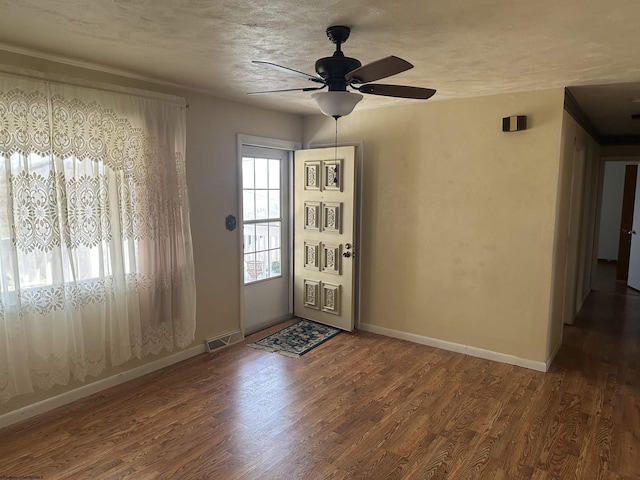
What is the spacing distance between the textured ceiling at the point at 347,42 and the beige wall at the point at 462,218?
0.63 metres

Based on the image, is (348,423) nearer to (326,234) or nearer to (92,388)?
(92,388)

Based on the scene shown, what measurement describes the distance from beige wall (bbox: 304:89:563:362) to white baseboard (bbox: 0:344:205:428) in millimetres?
2025

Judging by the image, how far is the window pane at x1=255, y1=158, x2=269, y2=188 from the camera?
4.67 meters

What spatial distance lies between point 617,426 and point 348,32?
307 centimetres

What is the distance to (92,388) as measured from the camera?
3.23 metres

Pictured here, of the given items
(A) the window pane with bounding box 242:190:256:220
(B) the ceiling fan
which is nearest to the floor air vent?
(A) the window pane with bounding box 242:190:256:220

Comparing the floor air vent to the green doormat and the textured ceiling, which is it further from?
the textured ceiling

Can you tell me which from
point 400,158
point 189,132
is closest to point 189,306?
point 189,132

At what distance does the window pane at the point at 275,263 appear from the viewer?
4961 mm

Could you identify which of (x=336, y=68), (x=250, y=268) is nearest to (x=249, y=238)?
(x=250, y=268)

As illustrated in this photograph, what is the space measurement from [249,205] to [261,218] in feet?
0.80

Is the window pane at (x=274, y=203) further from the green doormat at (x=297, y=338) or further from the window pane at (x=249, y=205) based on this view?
the green doormat at (x=297, y=338)

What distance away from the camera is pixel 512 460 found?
252cm

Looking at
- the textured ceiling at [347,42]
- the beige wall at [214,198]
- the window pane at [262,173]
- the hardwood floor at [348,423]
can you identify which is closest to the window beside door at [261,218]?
the window pane at [262,173]
